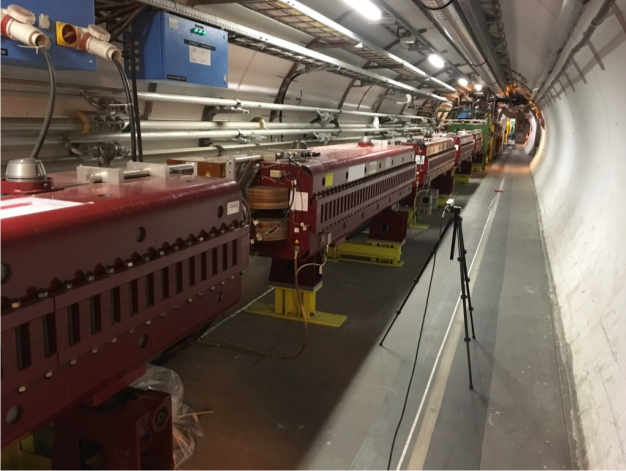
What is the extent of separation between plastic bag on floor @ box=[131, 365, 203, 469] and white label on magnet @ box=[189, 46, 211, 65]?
65.7 inches

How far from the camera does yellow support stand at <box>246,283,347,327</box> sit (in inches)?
145

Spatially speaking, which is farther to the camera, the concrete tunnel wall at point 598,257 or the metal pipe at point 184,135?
the metal pipe at point 184,135

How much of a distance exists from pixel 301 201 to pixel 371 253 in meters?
2.67

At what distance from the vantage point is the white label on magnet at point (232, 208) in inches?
68.3

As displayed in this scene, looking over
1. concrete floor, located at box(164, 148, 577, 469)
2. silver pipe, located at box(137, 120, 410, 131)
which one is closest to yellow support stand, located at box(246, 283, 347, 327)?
concrete floor, located at box(164, 148, 577, 469)

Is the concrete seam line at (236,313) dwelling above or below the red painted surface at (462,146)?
below

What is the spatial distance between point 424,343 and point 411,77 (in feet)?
19.4

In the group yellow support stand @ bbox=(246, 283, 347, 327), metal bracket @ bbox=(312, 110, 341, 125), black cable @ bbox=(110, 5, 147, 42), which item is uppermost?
black cable @ bbox=(110, 5, 147, 42)

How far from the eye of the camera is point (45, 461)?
1.97 metres

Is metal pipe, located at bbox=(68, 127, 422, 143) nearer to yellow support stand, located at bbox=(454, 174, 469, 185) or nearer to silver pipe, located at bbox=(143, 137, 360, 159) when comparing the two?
silver pipe, located at bbox=(143, 137, 360, 159)

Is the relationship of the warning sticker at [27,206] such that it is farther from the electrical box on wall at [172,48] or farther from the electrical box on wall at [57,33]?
the electrical box on wall at [172,48]

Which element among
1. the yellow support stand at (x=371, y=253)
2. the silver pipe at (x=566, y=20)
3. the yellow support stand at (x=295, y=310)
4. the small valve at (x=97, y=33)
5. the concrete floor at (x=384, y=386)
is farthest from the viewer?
the yellow support stand at (x=371, y=253)

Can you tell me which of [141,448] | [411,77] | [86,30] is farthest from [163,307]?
[411,77]

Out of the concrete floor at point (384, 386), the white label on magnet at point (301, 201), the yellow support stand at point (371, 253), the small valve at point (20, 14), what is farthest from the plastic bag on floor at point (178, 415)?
the yellow support stand at point (371, 253)
